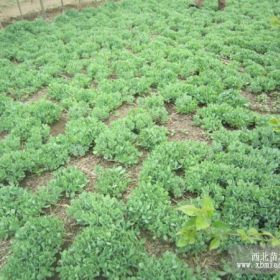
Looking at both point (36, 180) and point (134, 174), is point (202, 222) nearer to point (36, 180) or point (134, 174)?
point (134, 174)

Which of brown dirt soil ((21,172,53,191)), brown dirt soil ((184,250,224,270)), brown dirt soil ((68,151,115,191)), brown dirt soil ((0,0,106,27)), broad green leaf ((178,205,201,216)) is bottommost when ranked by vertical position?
brown dirt soil ((184,250,224,270))

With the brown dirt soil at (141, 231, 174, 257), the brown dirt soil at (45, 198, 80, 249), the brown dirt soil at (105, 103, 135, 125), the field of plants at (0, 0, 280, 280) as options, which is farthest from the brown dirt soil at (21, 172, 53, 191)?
the brown dirt soil at (141, 231, 174, 257)

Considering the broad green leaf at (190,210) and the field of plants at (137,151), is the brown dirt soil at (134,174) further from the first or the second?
the broad green leaf at (190,210)

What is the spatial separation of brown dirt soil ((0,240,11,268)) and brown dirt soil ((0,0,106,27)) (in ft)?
32.0

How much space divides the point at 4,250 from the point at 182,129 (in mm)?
3695

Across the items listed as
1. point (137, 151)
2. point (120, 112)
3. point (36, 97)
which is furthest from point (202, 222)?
point (36, 97)

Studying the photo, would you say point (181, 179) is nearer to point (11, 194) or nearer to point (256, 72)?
point (11, 194)

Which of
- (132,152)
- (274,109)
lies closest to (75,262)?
(132,152)

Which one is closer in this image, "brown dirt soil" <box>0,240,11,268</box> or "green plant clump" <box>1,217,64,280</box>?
"green plant clump" <box>1,217,64,280</box>

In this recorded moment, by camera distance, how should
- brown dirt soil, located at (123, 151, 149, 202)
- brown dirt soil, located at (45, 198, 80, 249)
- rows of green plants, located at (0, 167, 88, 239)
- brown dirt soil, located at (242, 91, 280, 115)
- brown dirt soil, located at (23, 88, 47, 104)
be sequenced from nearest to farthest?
brown dirt soil, located at (45, 198, 80, 249) → rows of green plants, located at (0, 167, 88, 239) → brown dirt soil, located at (123, 151, 149, 202) → brown dirt soil, located at (242, 91, 280, 115) → brown dirt soil, located at (23, 88, 47, 104)

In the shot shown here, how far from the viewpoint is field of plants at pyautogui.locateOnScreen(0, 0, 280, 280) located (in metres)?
4.38

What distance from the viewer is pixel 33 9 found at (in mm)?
14680

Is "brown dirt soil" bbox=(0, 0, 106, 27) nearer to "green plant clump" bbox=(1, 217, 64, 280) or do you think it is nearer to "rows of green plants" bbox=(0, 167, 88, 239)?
"rows of green plants" bbox=(0, 167, 88, 239)

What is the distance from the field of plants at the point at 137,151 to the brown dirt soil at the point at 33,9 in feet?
8.27
